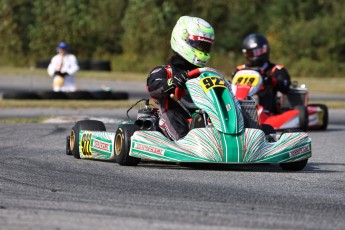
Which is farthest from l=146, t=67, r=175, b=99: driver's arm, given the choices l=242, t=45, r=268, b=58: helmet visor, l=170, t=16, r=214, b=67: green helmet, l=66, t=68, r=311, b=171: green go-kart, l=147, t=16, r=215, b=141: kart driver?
l=242, t=45, r=268, b=58: helmet visor

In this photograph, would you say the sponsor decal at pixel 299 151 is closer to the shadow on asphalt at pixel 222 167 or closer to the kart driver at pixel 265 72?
the shadow on asphalt at pixel 222 167

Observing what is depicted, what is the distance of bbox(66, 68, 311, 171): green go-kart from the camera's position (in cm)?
813

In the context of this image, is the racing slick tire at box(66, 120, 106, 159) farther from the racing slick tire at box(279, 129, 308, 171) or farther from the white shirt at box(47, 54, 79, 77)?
the white shirt at box(47, 54, 79, 77)

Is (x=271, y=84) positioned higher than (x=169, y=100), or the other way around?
(x=169, y=100)

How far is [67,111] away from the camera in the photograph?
18.4 meters

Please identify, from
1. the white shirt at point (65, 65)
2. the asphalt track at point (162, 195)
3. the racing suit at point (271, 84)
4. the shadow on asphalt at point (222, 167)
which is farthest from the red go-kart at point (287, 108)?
the white shirt at point (65, 65)

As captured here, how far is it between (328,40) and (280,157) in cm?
3434

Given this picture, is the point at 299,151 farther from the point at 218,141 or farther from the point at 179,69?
the point at 179,69

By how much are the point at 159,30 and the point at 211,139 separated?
1329 inches

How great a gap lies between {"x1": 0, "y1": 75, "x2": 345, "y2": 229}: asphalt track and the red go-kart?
11.9 feet

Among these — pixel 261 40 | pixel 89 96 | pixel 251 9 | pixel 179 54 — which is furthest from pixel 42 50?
pixel 179 54

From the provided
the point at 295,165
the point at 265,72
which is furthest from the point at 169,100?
the point at 265,72

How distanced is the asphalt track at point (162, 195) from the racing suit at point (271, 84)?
4396mm

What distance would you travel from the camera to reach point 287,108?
Result: 14883mm
